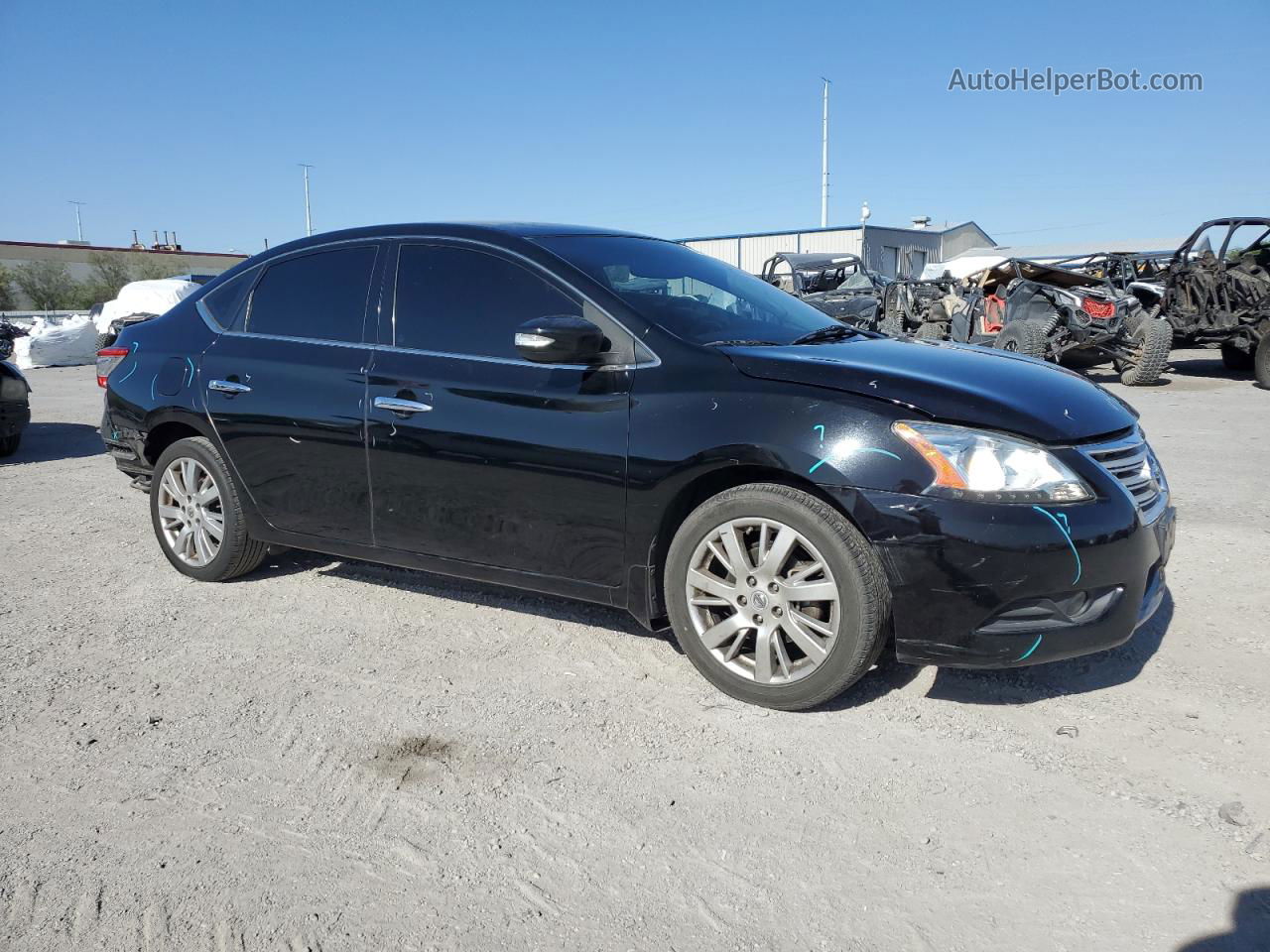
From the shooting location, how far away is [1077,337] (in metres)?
12.5

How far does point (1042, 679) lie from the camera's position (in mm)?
3566

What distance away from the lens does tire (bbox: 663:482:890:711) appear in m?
3.12

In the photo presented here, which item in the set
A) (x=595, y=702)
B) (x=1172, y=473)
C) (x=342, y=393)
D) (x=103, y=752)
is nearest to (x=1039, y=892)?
(x=595, y=702)

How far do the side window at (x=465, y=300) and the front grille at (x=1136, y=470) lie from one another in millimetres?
1837

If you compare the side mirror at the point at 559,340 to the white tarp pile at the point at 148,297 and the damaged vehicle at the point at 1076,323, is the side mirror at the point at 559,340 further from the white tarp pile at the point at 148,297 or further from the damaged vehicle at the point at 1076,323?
the white tarp pile at the point at 148,297

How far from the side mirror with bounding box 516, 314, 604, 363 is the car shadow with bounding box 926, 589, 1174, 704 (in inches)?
67.7

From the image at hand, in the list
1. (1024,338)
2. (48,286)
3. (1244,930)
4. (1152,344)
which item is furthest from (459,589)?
(48,286)

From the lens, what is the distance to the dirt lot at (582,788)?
2.31 m

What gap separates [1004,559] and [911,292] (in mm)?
14140

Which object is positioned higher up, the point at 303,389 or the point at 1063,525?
the point at 303,389

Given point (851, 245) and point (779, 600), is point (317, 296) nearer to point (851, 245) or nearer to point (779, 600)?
point (779, 600)

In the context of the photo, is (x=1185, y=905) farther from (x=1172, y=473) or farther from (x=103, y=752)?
(x=1172, y=473)

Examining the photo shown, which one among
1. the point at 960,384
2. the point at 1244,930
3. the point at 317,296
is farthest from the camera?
the point at 317,296

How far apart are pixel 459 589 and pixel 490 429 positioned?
4.18 feet
